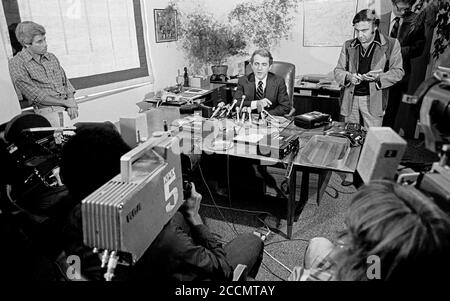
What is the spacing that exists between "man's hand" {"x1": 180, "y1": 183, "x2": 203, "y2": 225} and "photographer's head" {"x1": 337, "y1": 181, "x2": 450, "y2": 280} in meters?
0.70

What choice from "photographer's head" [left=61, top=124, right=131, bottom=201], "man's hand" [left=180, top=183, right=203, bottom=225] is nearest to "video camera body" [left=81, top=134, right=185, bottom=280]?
"photographer's head" [left=61, top=124, right=131, bottom=201]

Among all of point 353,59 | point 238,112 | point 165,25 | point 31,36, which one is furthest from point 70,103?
point 353,59

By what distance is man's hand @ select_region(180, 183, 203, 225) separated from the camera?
4.31 feet

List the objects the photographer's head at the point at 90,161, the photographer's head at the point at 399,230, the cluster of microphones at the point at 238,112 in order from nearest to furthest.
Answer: the photographer's head at the point at 399,230
the photographer's head at the point at 90,161
the cluster of microphones at the point at 238,112

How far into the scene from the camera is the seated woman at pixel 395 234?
26.0 inches

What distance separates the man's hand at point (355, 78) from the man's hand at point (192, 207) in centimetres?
199

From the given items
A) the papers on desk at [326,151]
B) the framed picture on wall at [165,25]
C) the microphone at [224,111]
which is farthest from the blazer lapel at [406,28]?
the framed picture on wall at [165,25]

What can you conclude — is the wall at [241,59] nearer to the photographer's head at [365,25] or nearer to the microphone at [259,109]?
the photographer's head at [365,25]

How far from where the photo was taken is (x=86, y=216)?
28.7 inches

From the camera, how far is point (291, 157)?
1.95m

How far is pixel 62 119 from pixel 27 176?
1341mm

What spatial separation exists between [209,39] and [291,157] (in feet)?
9.34

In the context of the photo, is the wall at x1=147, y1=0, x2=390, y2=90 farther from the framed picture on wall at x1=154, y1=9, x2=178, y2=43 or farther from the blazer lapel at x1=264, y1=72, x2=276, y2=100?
the blazer lapel at x1=264, y1=72, x2=276, y2=100
